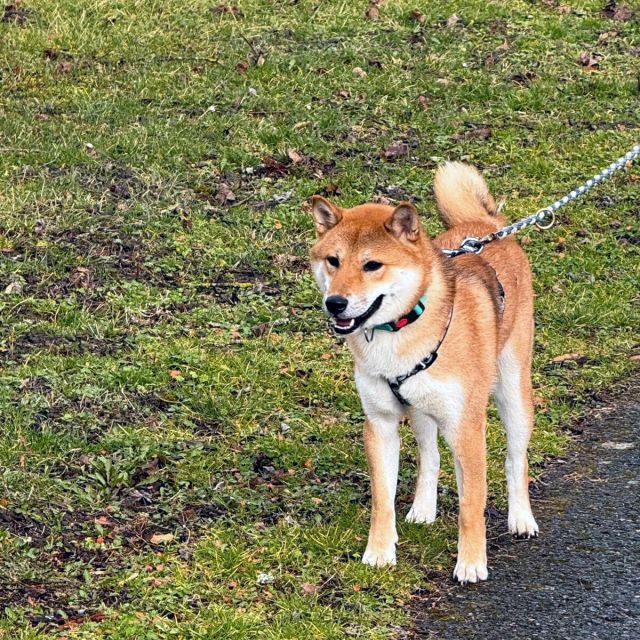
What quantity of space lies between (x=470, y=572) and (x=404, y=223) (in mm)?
1413

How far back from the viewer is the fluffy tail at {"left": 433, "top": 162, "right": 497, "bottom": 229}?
18.0ft

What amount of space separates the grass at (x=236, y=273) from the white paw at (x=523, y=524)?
0.28 m

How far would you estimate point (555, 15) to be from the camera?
11727mm

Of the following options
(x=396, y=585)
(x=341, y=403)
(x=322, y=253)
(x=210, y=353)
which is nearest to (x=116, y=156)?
(x=210, y=353)

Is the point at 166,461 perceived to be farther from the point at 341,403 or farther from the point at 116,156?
the point at 116,156

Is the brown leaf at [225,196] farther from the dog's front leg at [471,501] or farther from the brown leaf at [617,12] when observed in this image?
the brown leaf at [617,12]

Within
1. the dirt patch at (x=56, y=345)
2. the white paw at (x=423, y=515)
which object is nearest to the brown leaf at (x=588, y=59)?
the dirt patch at (x=56, y=345)

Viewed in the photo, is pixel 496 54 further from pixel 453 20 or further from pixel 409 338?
pixel 409 338

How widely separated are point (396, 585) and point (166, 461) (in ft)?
4.41

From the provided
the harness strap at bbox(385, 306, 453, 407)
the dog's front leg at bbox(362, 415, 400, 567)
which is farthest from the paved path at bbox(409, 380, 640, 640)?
the harness strap at bbox(385, 306, 453, 407)

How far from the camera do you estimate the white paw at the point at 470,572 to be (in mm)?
4617

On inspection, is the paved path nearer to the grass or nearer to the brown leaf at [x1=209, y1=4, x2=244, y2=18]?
the grass

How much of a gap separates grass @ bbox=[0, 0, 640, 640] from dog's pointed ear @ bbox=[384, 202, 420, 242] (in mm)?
1310

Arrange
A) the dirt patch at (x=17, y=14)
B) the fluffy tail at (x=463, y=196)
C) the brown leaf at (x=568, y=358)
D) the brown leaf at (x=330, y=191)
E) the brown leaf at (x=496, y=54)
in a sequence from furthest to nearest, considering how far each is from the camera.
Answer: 1. the dirt patch at (x=17, y=14)
2. the brown leaf at (x=496, y=54)
3. the brown leaf at (x=330, y=191)
4. the brown leaf at (x=568, y=358)
5. the fluffy tail at (x=463, y=196)
